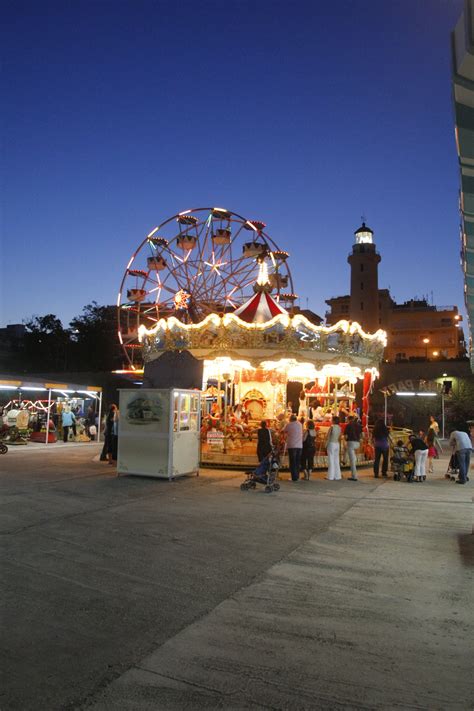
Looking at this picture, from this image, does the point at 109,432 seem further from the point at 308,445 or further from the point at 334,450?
the point at 334,450

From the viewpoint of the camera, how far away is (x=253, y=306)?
751 inches

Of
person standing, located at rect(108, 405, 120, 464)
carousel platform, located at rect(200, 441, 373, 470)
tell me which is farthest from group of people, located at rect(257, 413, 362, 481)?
person standing, located at rect(108, 405, 120, 464)

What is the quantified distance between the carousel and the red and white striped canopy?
0.03m

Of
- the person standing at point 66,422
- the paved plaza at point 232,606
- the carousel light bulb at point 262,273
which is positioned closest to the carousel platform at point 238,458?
the paved plaza at point 232,606

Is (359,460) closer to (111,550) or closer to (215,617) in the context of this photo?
(111,550)

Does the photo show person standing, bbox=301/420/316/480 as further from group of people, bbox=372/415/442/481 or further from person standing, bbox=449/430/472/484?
person standing, bbox=449/430/472/484

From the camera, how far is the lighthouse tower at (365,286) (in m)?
69.9

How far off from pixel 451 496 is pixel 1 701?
1024cm

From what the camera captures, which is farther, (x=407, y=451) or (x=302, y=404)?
(x=302, y=404)

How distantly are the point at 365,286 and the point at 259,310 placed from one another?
180ft

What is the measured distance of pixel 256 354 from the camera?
16.8 meters

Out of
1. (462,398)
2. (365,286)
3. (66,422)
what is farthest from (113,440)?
(365,286)

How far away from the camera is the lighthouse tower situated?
69938 mm

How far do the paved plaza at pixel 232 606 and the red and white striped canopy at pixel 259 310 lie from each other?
980cm
